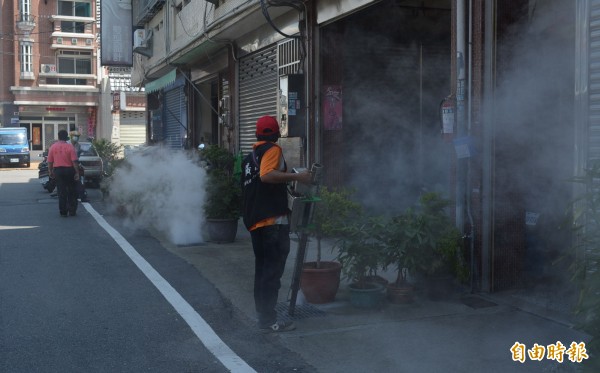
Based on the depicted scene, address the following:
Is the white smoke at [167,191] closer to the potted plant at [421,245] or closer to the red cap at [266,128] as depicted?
the potted plant at [421,245]

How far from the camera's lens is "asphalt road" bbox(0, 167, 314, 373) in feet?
15.4

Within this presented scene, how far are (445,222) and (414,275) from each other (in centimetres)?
58

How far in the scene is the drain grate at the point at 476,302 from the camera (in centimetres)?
600

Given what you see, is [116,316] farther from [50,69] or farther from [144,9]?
[50,69]

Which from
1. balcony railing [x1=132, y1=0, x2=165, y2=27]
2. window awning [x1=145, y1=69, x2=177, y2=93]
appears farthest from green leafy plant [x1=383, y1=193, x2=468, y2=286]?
balcony railing [x1=132, y1=0, x2=165, y2=27]

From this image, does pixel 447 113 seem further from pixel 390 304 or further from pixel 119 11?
pixel 119 11

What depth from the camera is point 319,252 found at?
6.13m

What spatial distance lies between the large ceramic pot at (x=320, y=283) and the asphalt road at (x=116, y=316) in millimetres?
675

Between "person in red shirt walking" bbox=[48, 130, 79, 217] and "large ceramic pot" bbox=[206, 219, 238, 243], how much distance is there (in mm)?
4436

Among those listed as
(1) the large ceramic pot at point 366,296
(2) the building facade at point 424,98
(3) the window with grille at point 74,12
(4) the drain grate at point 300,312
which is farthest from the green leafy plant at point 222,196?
(3) the window with grille at point 74,12

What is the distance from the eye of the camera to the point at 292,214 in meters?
5.40

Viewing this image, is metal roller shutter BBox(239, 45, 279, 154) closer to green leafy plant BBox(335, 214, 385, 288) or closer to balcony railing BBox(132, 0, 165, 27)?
green leafy plant BBox(335, 214, 385, 288)

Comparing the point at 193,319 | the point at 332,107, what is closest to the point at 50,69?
the point at 332,107

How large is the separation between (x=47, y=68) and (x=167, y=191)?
36.2 metres
